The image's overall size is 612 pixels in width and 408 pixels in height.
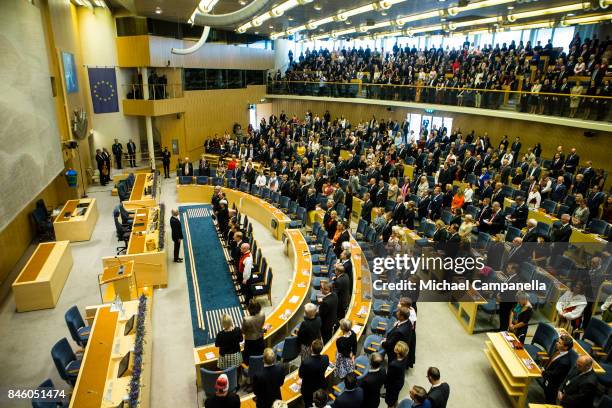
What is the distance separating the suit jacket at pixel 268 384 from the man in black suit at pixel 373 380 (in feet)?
3.65

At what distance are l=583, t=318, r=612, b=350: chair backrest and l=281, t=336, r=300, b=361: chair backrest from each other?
517 cm

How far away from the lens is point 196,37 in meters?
24.9

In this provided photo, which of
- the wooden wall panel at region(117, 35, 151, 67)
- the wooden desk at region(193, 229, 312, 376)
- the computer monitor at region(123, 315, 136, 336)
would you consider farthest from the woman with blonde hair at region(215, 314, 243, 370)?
the wooden wall panel at region(117, 35, 151, 67)

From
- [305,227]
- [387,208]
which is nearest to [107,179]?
[305,227]

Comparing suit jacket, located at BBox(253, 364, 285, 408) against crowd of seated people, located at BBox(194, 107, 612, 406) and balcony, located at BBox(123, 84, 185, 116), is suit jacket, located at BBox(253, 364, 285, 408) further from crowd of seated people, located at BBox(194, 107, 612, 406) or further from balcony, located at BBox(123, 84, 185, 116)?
balcony, located at BBox(123, 84, 185, 116)

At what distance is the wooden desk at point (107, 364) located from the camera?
19.0 feet

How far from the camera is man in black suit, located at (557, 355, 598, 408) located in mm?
5469

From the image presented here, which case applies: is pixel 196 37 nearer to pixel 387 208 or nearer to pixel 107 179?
pixel 107 179

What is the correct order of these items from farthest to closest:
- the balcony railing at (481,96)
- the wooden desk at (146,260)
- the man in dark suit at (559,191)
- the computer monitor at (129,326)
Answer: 1. the balcony railing at (481,96)
2. the man in dark suit at (559,191)
3. the wooden desk at (146,260)
4. the computer monitor at (129,326)

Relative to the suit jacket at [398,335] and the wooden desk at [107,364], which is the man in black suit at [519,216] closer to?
the suit jacket at [398,335]

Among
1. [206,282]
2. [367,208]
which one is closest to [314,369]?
[206,282]

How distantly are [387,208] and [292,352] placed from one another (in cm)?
721

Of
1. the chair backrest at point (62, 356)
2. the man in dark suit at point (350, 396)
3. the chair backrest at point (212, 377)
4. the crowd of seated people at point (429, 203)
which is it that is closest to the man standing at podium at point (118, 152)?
the crowd of seated people at point (429, 203)

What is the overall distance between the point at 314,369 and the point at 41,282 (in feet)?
23.5
